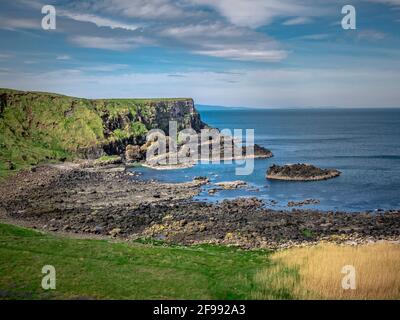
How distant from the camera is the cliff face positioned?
114500 mm

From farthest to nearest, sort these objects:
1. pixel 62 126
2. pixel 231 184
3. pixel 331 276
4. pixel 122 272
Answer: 1. pixel 62 126
2. pixel 231 184
3. pixel 122 272
4. pixel 331 276

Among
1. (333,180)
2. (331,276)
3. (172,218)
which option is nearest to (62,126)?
(333,180)

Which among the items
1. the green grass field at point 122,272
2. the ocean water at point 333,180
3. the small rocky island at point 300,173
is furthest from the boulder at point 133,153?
the green grass field at point 122,272

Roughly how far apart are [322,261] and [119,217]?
3614 centimetres

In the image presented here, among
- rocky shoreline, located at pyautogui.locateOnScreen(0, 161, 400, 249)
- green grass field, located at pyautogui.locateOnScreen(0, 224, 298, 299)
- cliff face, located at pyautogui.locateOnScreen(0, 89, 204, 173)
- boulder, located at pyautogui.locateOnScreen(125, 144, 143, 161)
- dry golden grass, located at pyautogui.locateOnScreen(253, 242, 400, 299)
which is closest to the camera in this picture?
dry golden grass, located at pyautogui.locateOnScreen(253, 242, 400, 299)

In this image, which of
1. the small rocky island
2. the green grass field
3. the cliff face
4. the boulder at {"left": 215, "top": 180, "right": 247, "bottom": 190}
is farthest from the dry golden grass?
the cliff face

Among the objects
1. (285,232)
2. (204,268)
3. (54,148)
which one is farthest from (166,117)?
(204,268)

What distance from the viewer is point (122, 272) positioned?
24969 mm

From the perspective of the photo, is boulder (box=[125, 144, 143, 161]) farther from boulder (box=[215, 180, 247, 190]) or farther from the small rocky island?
the small rocky island

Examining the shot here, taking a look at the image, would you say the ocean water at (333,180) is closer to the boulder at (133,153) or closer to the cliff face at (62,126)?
the boulder at (133,153)

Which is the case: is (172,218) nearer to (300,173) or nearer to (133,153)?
(300,173)

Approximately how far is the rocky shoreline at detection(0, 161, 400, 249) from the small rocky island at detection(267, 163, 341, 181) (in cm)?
2000

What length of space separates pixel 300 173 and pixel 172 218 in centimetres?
4365
